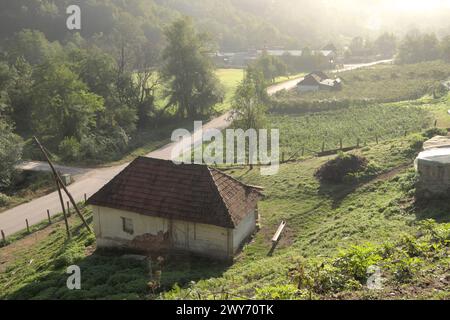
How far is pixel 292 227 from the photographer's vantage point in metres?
22.5

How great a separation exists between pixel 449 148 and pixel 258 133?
17350mm

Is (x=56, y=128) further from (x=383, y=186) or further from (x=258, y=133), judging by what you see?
(x=383, y=186)

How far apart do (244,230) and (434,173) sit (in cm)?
922

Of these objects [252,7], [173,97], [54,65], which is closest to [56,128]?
[54,65]

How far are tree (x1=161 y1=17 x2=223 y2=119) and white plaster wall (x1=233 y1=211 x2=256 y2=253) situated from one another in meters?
34.4

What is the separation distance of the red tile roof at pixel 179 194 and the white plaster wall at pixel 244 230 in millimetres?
541

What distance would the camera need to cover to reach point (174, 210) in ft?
66.7

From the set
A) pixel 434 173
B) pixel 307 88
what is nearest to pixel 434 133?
pixel 434 173

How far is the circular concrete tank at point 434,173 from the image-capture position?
→ 20203mm

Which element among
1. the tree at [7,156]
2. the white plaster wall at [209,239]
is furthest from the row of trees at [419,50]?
the white plaster wall at [209,239]

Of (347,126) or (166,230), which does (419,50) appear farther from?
(166,230)

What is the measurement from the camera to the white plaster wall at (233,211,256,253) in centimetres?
2009

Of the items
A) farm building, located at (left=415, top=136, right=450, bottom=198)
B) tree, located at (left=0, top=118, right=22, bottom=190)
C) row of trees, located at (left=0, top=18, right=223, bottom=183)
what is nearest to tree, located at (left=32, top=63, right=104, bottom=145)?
row of trees, located at (left=0, top=18, right=223, bottom=183)

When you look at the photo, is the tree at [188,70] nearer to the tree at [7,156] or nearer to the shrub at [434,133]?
the tree at [7,156]
